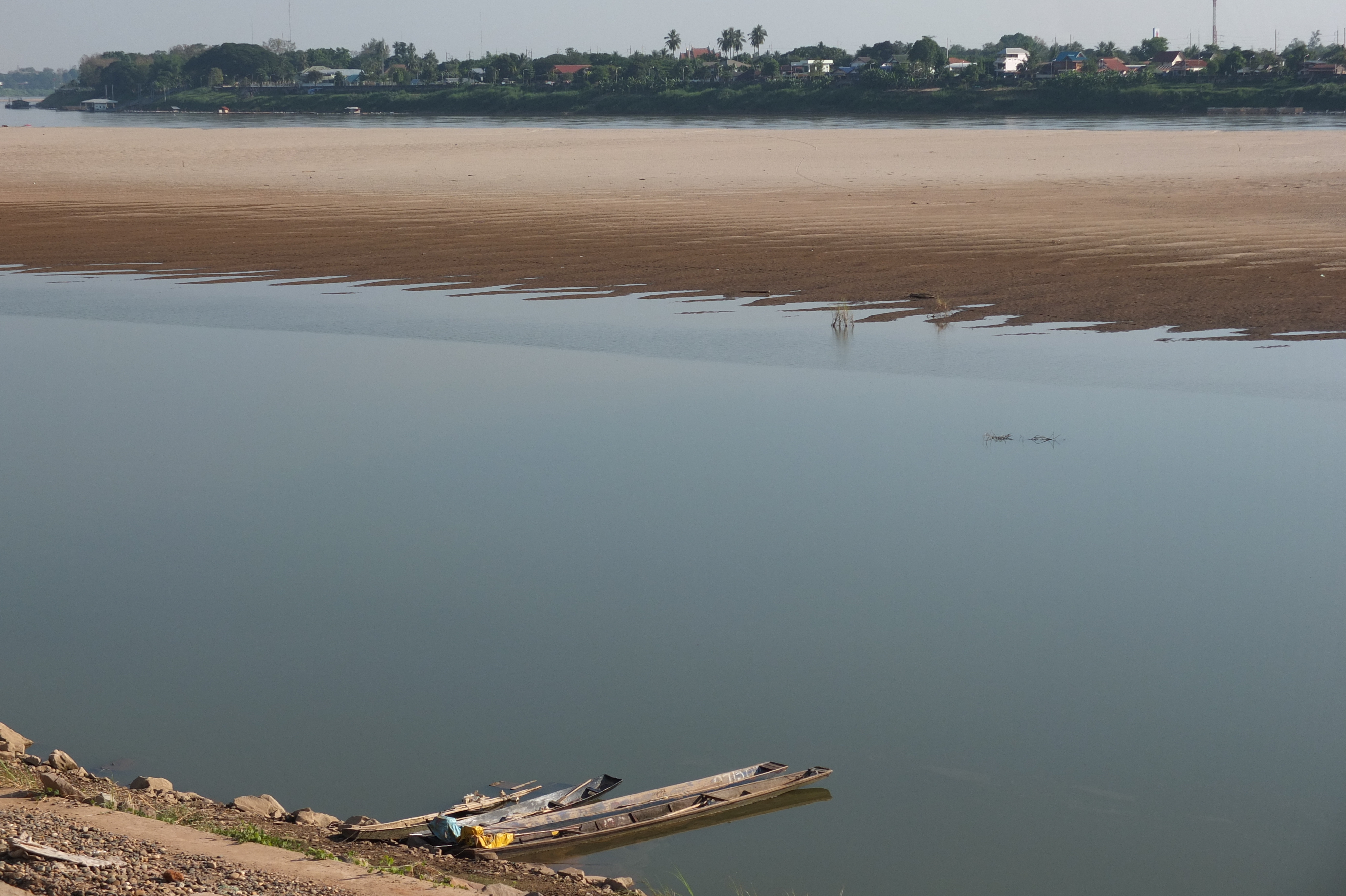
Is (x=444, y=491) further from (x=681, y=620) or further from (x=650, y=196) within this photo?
(x=650, y=196)

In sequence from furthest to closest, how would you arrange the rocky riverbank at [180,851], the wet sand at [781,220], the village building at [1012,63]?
the village building at [1012,63] → the wet sand at [781,220] → the rocky riverbank at [180,851]

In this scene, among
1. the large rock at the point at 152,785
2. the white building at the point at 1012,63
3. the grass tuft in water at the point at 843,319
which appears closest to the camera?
the large rock at the point at 152,785

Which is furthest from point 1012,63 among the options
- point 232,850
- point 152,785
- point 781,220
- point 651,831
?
point 232,850

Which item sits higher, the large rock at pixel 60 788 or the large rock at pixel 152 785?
the large rock at pixel 60 788

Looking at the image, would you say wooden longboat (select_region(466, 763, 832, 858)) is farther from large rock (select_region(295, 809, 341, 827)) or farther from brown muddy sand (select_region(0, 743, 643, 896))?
large rock (select_region(295, 809, 341, 827))

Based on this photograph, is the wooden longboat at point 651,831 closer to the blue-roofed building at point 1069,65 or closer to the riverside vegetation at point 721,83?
the riverside vegetation at point 721,83

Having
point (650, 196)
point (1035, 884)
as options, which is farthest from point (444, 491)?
point (650, 196)

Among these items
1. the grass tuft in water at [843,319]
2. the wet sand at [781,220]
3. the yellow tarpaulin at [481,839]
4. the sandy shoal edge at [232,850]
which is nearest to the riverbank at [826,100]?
the wet sand at [781,220]

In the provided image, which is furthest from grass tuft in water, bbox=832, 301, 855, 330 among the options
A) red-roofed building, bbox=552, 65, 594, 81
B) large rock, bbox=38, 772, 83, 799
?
red-roofed building, bbox=552, 65, 594, 81
